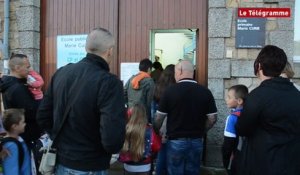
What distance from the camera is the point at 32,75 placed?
5.08 metres

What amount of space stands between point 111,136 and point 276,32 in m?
4.65

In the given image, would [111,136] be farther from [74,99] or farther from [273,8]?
[273,8]

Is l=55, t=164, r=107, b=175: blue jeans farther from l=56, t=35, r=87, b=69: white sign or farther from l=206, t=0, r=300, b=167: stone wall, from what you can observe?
l=56, t=35, r=87, b=69: white sign

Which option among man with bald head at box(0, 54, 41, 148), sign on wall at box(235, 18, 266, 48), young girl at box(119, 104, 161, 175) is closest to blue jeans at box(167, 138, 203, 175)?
young girl at box(119, 104, 161, 175)

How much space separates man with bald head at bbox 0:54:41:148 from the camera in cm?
471

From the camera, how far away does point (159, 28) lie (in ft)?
24.5

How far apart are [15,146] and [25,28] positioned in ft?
13.3

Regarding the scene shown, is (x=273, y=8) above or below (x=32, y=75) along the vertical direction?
above

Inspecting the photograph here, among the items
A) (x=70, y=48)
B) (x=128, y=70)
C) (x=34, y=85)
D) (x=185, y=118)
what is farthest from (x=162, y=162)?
(x=70, y=48)

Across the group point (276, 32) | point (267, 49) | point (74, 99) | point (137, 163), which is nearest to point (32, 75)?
point (137, 163)

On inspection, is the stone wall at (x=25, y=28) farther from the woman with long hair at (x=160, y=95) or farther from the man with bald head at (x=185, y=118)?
the man with bald head at (x=185, y=118)

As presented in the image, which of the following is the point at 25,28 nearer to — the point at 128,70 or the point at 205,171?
the point at 128,70

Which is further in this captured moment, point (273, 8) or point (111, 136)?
point (273, 8)

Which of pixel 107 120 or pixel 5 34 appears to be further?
pixel 5 34
